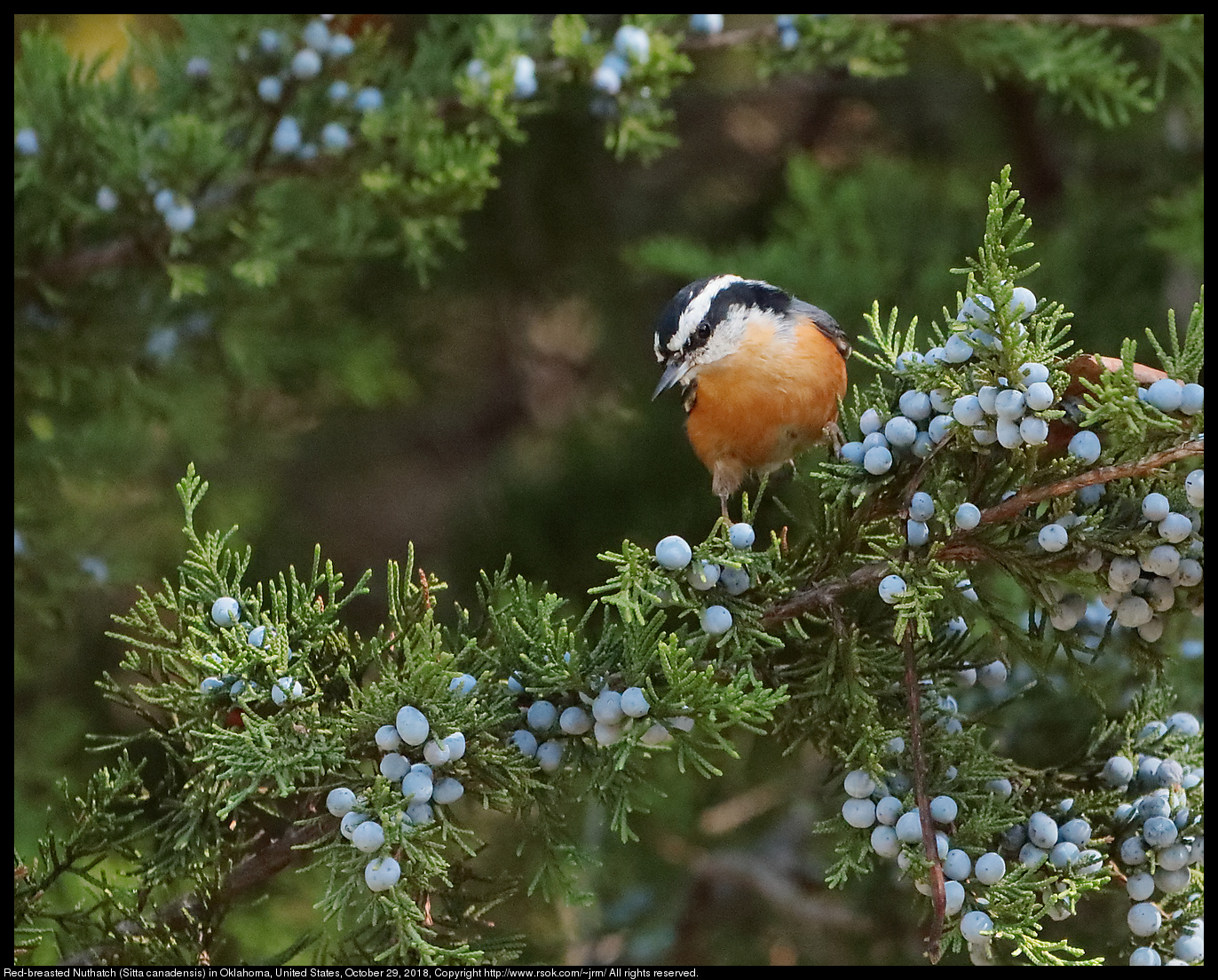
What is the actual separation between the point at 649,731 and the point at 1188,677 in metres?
1.39

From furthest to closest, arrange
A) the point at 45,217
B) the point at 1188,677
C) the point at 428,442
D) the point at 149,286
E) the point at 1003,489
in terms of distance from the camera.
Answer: the point at 428,442
the point at 149,286
the point at 45,217
the point at 1188,677
the point at 1003,489

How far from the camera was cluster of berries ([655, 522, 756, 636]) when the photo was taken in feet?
4.73

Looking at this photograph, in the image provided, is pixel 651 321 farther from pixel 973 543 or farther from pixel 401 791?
pixel 401 791

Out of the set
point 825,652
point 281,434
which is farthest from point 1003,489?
point 281,434

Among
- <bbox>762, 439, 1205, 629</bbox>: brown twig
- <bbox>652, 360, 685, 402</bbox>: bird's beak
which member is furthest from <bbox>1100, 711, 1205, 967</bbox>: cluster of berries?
<bbox>652, 360, 685, 402</bbox>: bird's beak

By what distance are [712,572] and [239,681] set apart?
1.92ft

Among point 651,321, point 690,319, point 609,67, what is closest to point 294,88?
point 609,67

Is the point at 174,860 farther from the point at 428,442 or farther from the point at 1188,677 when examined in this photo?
the point at 428,442

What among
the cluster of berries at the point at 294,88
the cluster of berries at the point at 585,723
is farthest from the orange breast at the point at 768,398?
the cluster of berries at the point at 585,723

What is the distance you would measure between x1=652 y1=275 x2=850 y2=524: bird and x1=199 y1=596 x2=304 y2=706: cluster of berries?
1075 mm

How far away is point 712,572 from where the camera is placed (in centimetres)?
147

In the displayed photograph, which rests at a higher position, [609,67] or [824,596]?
[609,67]

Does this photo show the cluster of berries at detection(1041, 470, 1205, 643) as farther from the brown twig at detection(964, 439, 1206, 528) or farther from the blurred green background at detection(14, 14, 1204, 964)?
the blurred green background at detection(14, 14, 1204, 964)

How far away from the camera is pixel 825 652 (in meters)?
1.57
